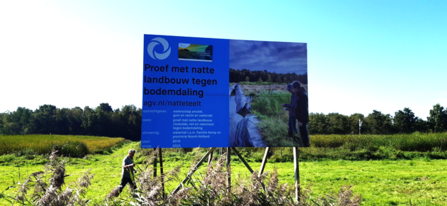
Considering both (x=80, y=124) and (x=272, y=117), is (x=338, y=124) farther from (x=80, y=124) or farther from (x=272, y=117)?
(x=80, y=124)

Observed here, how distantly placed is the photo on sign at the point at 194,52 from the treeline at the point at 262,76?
58cm

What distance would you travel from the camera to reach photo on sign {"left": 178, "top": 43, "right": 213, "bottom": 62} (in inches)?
238

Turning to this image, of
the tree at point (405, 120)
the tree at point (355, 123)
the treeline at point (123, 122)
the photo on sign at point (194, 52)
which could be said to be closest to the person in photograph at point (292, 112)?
the photo on sign at point (194, 52)

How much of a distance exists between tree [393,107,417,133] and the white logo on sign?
60.5 meters

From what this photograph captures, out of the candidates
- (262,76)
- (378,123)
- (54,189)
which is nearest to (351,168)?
(262,76)

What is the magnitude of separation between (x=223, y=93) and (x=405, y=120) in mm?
63342

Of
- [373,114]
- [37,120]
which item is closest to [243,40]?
[373,114]

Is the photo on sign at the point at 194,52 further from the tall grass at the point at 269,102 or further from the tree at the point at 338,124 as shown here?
the tree at the point at 338,124

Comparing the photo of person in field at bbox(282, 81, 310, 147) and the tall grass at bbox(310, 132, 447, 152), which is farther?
the tall grass at bbox(310, 132, 447, 152)

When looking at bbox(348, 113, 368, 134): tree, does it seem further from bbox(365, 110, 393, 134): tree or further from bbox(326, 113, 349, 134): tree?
bbox(365, 110, 393, 134): tree

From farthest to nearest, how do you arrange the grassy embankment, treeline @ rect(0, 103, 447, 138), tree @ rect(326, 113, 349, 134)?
treeline @ rect(0, 103, 447, 138), tree @ rect(326, 113, 349, 134), the grassy embankment

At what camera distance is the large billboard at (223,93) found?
5.90 m

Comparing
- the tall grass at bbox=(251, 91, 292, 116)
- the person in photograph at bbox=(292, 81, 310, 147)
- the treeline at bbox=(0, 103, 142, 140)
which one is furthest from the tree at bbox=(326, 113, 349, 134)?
the tall grass at bbox=(251, 91, 292, 116)

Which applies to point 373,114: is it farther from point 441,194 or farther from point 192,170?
point 192,170
